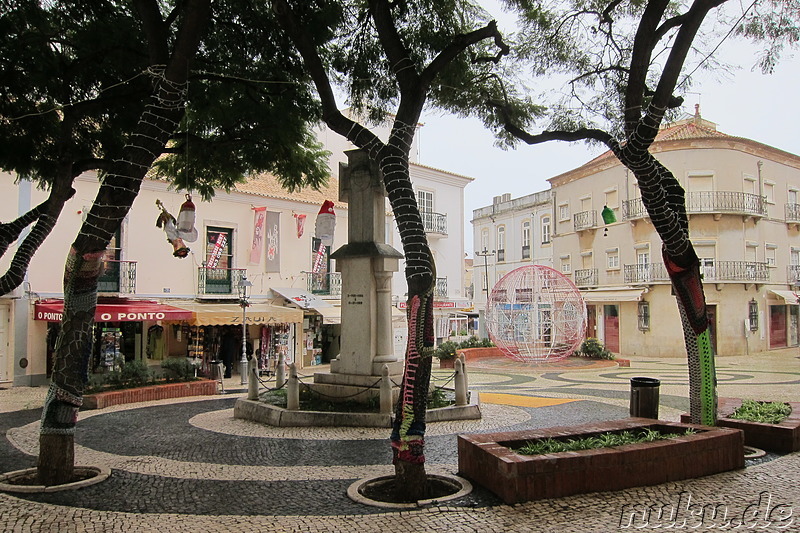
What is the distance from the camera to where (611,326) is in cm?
3284

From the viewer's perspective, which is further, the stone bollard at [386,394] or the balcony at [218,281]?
the balcony at [218,281]

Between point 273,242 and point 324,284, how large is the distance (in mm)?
3160

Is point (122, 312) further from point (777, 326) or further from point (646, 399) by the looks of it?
point (777, 326)

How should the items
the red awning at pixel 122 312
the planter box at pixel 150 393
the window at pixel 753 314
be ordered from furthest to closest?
the window at pixel 753 314 < the red awning at pixel 122 312 < the planter box at pixel 150 393

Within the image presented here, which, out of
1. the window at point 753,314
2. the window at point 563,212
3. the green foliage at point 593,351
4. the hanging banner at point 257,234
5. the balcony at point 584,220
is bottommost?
the green foliage at point 593,351

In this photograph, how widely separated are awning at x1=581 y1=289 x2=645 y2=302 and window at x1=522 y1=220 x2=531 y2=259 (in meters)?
11.4

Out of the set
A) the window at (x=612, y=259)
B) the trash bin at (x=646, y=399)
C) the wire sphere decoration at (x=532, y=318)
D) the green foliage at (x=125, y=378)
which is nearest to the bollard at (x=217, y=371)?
the green foliage at (x=125, y=378)

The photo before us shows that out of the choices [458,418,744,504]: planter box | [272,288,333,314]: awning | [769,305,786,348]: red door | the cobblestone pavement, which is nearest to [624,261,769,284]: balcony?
[769,305,786,348]: red door

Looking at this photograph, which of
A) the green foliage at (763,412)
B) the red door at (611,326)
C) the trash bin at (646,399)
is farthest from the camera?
the red door at (611,326)

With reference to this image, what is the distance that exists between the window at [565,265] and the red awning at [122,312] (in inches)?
965

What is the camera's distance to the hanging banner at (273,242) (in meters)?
23.8

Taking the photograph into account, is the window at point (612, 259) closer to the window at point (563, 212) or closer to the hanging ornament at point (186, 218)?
the window at point (563, 212)

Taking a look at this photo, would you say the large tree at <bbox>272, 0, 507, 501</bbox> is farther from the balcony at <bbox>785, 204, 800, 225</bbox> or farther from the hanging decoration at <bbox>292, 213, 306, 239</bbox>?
the balcony at <bbox>785, 204, 800, 225</bbox>

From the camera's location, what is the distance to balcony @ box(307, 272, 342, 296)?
996 inches
